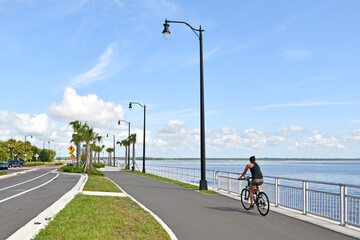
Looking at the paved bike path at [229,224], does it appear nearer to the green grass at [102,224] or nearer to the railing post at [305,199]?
the green grass at [102,224]

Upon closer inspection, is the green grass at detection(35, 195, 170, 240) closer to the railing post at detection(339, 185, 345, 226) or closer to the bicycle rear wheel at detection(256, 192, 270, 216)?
the bicycle rear wheel at detection(256, 192, 270, 216)

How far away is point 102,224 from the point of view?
819 cm

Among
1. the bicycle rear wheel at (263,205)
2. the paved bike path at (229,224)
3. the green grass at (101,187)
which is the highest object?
the bicycle rear wheel at (263,205)

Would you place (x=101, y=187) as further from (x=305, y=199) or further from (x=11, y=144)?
(x=11, y=144)

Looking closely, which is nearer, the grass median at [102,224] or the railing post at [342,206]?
the grass median at [102,224]

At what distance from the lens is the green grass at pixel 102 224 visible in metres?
7.13

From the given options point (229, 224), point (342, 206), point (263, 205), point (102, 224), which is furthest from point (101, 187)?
point (342, 206)

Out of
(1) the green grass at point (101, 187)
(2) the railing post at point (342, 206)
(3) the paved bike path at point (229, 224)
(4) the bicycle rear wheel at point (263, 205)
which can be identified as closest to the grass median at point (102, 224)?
(3) the paved bike path at point (229, 224)

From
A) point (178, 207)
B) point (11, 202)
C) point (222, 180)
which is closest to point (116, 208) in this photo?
point (178, 207)

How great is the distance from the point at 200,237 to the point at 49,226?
11.3ft

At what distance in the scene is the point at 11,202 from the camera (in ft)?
43.1

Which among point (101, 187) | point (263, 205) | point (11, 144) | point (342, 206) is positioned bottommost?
point (101, 187)

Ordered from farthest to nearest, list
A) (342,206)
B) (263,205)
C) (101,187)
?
(101,187) → (263,205) → (342,206)

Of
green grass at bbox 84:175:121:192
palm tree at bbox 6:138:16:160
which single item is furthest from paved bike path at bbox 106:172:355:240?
palm tree at bbox 6:138:16:160
